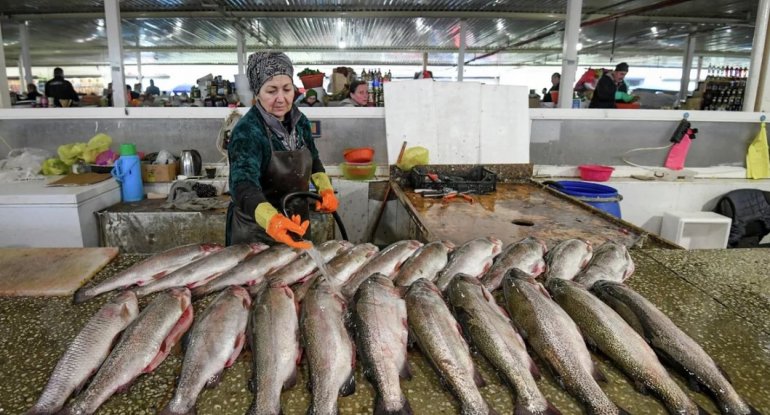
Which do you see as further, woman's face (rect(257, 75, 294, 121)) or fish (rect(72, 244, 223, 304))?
Answer: woman's face (rect(257, 75, 294, 121))

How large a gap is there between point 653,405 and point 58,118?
6.12m

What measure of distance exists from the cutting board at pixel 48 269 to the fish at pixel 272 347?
1.02 meters

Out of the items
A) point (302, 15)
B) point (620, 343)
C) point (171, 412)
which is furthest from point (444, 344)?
point (302, 15)

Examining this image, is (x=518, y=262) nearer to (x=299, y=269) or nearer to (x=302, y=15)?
(x=299, y=269)

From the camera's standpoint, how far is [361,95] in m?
5.97

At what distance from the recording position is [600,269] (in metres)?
2.10

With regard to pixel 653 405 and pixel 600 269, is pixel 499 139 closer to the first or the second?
pixel 600 269

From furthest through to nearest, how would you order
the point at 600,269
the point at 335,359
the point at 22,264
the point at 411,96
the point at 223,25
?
1. the point at 223,25
2. the point at 411,96
3. the point at 22,264
4. the point at 600,269
5. the point at 335,359

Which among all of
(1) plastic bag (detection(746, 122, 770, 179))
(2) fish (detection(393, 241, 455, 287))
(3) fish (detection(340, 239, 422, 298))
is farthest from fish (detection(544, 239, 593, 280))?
(1) plastic bag (detection(746, 122, 770, 179))

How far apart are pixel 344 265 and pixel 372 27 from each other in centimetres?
1166

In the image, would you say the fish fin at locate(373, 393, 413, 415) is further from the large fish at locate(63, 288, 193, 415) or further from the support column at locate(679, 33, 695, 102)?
the support column at locate(679, 33, 695, 102)

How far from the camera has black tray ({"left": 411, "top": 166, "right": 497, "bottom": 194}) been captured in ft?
13.7

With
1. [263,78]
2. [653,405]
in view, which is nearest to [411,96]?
[263,78]

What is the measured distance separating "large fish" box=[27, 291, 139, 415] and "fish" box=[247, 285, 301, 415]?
476 mm
